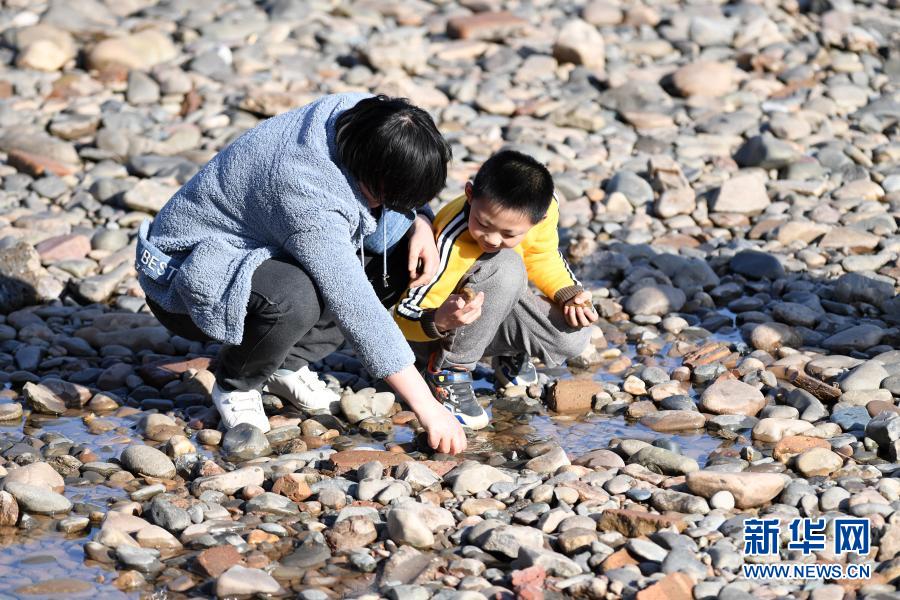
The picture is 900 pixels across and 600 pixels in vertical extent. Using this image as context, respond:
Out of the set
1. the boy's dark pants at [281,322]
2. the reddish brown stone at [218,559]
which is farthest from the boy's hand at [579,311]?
the reddish brown stone at [218,559]

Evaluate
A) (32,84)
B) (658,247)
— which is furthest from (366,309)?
(32,84)

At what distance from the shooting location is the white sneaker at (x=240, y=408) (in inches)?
132

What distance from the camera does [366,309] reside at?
3008 millimetres

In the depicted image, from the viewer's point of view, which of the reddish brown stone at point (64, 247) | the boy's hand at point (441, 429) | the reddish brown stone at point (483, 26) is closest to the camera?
the boy's hand at point (441, 429)

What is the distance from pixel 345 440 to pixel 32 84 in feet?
12.7

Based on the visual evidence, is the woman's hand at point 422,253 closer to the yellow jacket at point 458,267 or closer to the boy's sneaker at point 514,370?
the yellow jacket at point 458,267

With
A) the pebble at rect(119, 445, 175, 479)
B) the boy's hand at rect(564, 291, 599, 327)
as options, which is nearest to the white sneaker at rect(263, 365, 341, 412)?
the pebble at rect(119, 445, 175, 479)

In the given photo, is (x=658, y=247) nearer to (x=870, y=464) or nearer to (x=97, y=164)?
(x=870, y=464)

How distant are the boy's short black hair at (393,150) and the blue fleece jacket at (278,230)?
8 centimetres

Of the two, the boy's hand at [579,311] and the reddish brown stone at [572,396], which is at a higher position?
the boy's hand at [579,311]

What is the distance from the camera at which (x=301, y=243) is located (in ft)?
9.97

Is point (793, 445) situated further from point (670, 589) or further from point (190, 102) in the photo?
point (190, 102)

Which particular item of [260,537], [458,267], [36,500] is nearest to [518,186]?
[458,267]

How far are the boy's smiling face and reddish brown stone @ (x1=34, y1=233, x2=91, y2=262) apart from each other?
200 cm
